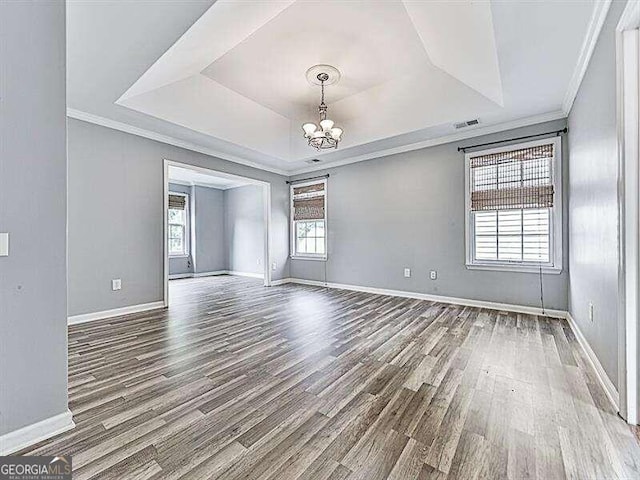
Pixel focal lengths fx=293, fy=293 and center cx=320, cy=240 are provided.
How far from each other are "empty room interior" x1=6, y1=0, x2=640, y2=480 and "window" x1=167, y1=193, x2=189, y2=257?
2.80 meters

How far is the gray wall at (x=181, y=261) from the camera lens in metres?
7.98

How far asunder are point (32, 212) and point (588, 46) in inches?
163

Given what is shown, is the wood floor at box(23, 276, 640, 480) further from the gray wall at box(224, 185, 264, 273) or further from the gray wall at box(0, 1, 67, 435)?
the gray wall at box(224, 185, 264, 273)

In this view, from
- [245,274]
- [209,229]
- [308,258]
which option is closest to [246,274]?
[245,274]

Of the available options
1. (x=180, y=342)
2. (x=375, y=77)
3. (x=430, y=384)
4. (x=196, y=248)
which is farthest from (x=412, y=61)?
(x=196, y=248)

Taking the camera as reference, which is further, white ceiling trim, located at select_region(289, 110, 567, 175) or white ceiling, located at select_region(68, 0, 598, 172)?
white ceiling trim, located at select_region(289, 110, 567, 175)

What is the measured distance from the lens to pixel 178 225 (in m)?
8.29

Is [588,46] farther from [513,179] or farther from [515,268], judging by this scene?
[515,268]

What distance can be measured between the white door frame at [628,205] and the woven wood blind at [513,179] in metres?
2.44

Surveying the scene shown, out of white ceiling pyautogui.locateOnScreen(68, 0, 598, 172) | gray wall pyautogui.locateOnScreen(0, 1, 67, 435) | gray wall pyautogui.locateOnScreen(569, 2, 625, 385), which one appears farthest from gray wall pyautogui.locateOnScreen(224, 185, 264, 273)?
gray wall pyautogui.locateOnScreen(569, 2, 625, 385)

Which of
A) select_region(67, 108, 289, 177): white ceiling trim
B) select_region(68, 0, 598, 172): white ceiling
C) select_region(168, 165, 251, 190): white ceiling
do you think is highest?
select_region(68, 0, 598, 172): white ceiling

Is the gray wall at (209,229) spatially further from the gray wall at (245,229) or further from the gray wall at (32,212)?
the gray wall at (32,212)

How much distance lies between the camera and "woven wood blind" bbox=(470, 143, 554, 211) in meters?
3.89

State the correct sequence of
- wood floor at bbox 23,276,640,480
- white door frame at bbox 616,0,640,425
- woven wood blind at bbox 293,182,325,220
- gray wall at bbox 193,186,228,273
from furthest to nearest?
gray wall at bbox 193,186,228,273, woven wood blind at bbox 293,182,325,220, white door frame at bbox 616,0,640,425, wood floor at bbox 23,276,640,480
